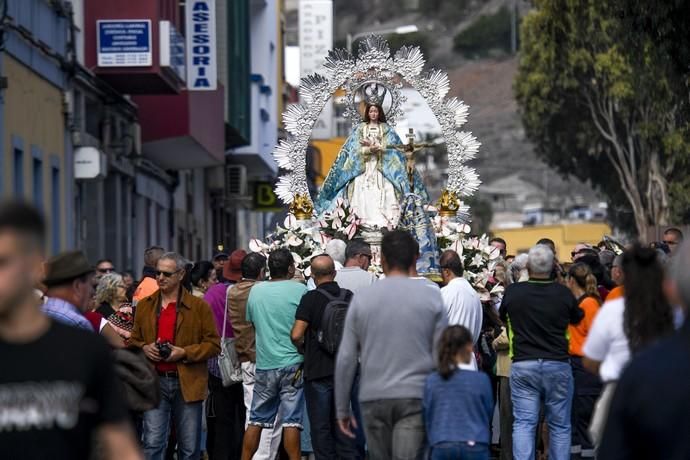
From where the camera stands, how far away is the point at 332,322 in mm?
13414

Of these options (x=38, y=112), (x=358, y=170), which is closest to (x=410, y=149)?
(x=358, y=170)

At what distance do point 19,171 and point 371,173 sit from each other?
471 centimetres

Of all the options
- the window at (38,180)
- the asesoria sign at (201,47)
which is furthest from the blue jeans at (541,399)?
the asesoria sign at (201,47)

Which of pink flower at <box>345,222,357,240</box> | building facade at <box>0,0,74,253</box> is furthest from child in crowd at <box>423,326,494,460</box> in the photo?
building facade at <box>0,0,74,253</box>

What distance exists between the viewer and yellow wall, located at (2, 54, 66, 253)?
22.0 metres

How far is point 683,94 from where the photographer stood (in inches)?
976

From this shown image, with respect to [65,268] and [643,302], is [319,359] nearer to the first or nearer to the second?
[65,268]

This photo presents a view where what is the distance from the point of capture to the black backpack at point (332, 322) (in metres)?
13.4

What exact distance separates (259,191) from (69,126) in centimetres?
2427

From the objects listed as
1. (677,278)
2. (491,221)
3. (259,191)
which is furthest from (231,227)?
(491,221)

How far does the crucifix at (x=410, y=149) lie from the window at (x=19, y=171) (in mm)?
4880

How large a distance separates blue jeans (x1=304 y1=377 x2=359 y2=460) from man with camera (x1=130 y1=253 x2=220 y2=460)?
736mm

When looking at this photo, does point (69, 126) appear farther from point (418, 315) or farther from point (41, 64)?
point (418, 315)

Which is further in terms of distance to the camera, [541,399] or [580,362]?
[580,362]
